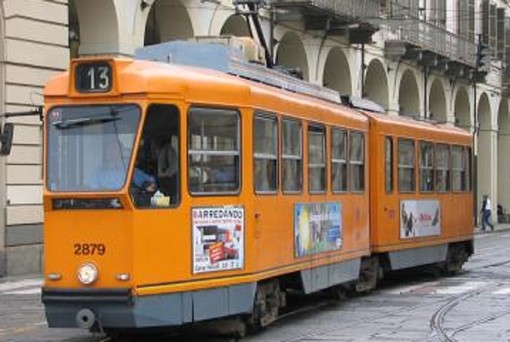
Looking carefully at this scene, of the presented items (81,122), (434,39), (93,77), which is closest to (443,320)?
(81,122)

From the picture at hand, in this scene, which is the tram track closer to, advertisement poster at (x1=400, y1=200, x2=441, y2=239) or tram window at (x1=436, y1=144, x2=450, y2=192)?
advertisement poster at (x1=400, y1=200, x2=441, y2=239)

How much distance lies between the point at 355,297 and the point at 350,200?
79.4 inches

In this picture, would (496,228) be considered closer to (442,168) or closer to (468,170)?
(468,170)

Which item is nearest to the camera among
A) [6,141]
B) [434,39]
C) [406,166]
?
[6,141]

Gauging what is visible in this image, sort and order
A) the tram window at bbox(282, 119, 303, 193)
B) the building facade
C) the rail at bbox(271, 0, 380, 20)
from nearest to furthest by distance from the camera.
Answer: the tram window at bbox(282, 119, 303, 193) < the building facade < the rail at bbox(271, 0, 380, 20)

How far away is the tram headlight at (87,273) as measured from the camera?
32.9 feet

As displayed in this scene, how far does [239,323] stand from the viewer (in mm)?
11484

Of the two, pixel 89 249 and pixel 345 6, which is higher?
pixel 345 6

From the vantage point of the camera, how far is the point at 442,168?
20172mm

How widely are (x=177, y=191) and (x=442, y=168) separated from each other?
10852 millimetres

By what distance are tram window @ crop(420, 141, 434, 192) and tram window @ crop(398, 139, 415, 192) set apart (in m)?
0.50

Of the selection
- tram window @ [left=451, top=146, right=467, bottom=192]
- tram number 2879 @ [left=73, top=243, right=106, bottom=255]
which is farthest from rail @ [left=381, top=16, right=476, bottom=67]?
tram number 2879 @ [left=73, top=243, right=106, bottom=255]

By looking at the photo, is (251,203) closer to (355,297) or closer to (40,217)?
(355,297)

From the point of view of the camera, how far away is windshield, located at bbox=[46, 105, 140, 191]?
1009 centimetres
